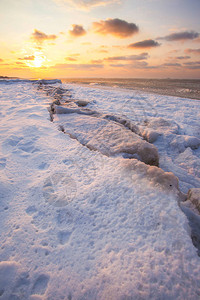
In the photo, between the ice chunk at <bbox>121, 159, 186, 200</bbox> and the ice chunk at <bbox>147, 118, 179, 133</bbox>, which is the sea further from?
the ice chunk at <bbox>121, 159, 186, 200</bbox>

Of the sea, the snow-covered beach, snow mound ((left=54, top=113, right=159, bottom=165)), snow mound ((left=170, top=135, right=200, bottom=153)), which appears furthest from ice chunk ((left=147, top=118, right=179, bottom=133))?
the sea

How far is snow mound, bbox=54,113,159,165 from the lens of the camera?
337 cm

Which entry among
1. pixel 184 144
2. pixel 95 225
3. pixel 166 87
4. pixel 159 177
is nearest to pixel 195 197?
pixel 159 177

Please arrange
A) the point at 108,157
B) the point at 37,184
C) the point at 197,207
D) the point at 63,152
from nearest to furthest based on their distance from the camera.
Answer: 1. the point at 197,207
2. the point at 37,184
3. the point at 108,157
4. the point at 63,152

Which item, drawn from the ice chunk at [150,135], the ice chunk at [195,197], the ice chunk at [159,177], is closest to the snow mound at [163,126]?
the ice chunk at [150,135]

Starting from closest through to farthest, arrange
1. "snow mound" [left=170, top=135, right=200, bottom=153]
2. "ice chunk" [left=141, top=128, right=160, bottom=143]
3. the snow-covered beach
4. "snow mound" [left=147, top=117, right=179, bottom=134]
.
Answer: the snow-covered beach, "snow mound" [left=170, top=135, right=200, bottom=153], "ice chunk" [left=141, top=128, right=160, bottom=143], "snow mound" [left=147, top=117, right=179, bottom=134]

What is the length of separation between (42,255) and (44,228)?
0.32 meters

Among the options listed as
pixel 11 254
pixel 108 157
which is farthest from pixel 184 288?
pixel 108 157

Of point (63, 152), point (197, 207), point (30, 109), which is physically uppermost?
point (30, 109)

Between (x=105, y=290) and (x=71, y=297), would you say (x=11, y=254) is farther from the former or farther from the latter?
(x=105, y=290)

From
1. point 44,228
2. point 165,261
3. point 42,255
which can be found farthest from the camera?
point 44,228

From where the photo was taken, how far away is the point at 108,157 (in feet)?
10.5

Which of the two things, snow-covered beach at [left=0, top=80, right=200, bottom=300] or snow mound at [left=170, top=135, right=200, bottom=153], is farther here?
snow mound at [left=170, top=135, right=200, bottom=153]

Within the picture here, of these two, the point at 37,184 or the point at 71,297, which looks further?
the point at 37,184
